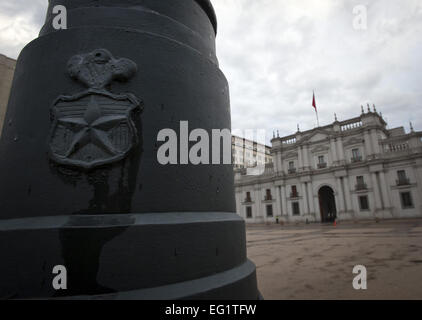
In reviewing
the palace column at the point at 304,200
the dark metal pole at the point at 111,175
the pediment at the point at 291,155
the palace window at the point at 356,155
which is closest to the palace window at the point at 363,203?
the palace window at the point at 356,155

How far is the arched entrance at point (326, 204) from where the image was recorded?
95.3ft

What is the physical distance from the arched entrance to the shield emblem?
3089 cm

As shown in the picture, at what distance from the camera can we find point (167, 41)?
1768 millimetres

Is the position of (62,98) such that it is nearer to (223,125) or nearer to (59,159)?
(59,159)

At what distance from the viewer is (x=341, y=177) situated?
27.4 m

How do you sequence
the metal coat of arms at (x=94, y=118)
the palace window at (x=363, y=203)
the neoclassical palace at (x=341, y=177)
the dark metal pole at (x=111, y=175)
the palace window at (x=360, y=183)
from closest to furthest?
the dark metal pole at (x=111, y=175), the metal coat of arms at (x=94, y=118), the neoclassical palace at (x=341, y=177), the palace window at (x=363, y=203), the palace window at (x=360, y=183)

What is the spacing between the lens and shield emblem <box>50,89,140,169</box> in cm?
147

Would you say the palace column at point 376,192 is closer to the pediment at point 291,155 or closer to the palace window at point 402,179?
the palace window at point 402,179

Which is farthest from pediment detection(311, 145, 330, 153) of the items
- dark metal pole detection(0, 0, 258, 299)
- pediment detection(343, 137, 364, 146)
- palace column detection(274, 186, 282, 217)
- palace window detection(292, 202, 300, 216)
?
dark metal pole detection(0, 0, 258, 299)

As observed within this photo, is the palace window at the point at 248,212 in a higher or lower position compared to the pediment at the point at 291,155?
lower

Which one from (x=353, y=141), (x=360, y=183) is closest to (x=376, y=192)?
(x=360, y=183)

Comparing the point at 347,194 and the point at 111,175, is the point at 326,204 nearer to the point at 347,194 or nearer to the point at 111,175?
the point at 347,194

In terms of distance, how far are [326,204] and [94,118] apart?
112 feet
